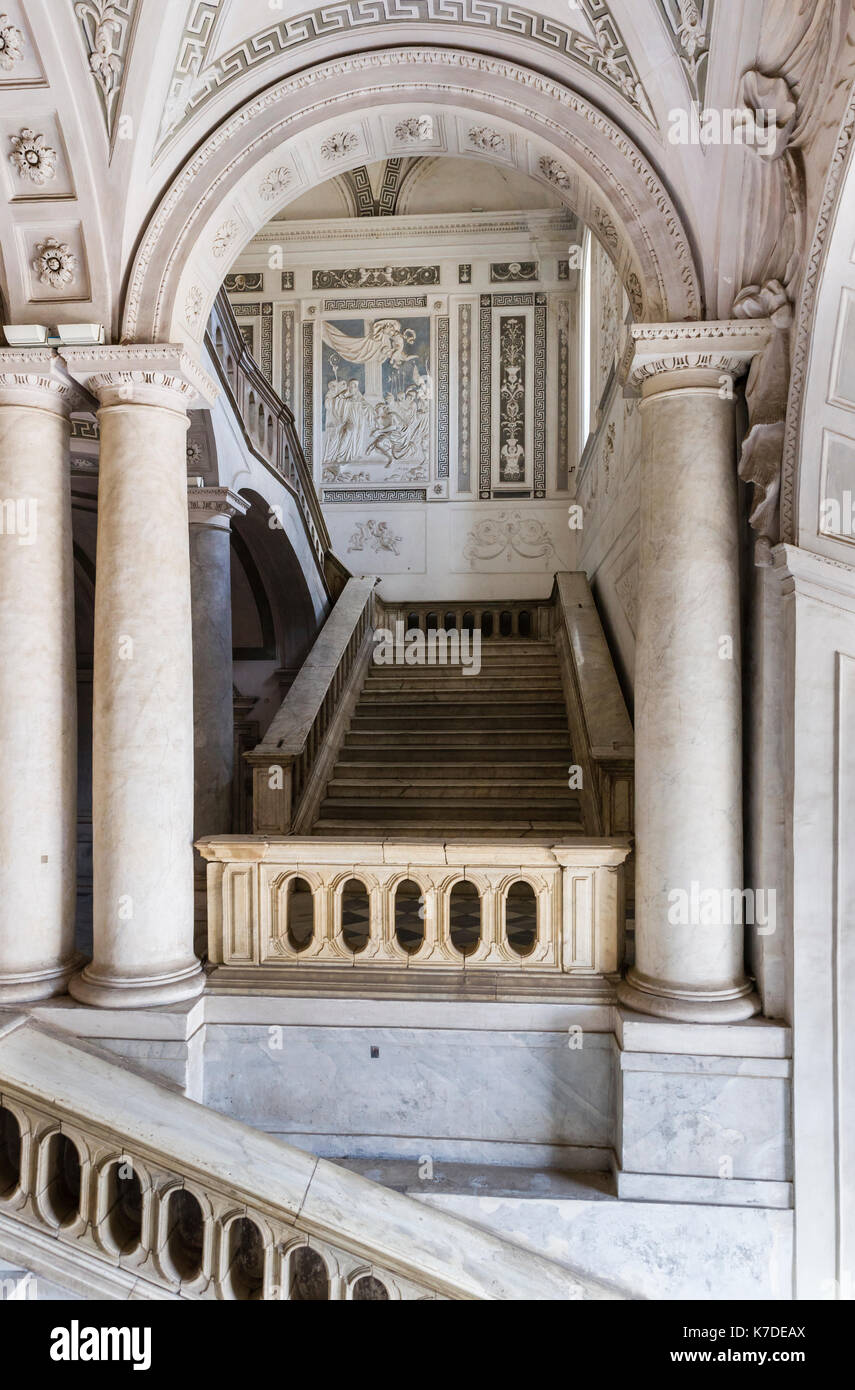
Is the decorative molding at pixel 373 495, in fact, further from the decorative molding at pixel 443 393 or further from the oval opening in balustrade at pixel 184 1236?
the oval opening in balustrade at pixel 184 1236

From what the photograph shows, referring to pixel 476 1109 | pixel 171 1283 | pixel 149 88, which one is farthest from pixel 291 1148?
pixel 149 88

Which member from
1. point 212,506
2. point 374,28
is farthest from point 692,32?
point 212,506

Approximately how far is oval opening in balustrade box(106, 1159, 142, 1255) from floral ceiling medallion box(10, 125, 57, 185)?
4380 mm

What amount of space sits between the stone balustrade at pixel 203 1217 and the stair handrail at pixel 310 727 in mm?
3057

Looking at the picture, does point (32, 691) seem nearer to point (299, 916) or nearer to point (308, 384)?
point (299, 916)

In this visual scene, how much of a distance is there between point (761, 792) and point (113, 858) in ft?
9.94

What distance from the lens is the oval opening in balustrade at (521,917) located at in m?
5.70

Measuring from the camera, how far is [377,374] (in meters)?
12.9

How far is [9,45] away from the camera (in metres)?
4.03

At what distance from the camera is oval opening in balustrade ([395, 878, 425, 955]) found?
5.73m

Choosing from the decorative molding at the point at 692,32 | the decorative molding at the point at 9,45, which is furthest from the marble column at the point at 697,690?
the decorative molding at the point at 9,45

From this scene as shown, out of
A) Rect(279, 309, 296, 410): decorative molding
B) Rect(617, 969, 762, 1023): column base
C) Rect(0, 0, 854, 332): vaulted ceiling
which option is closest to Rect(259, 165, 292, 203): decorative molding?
Rect(0, 0, 854, 332): vaulted ceiling

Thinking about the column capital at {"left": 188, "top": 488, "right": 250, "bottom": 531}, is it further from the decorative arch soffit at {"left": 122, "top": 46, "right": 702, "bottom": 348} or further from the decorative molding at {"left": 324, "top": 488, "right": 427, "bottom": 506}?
the decorative molding at {"left": 324, "top": 488, "right": 427, "bottom": 506}

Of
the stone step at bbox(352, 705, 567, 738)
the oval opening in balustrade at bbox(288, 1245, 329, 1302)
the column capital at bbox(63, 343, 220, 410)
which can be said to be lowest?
the oval opening in balustrade at bbox(288, 1245, 329, 1302)
